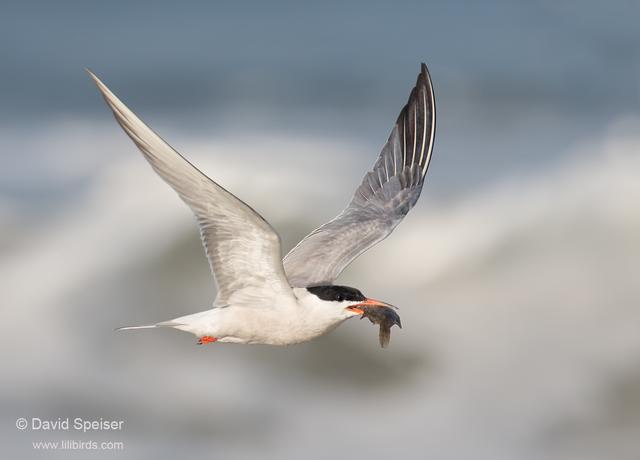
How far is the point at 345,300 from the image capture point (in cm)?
809

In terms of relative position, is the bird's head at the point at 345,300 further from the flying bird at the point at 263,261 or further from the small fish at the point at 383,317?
the small fish at the point at 383,317

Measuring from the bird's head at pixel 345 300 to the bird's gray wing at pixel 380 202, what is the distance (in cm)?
90

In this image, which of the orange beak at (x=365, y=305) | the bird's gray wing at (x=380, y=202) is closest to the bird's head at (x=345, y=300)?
the orange beak at (x=365, y=305)

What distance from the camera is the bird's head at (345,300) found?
8047mm

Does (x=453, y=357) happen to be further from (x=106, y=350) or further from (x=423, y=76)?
(x=423, y=76)

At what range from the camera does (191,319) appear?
8102mm

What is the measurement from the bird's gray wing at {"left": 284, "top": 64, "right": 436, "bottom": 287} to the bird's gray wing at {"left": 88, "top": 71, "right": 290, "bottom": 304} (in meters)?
1.11

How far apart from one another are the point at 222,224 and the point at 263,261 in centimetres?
43

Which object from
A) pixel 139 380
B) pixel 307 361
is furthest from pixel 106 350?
pixel 307 361

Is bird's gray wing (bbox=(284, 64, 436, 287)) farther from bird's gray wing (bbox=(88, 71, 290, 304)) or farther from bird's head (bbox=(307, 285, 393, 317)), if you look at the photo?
bird's gray wing (bbox=(88, 71, 290, 304))

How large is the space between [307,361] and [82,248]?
758 cm

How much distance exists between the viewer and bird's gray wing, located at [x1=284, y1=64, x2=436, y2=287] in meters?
9.24

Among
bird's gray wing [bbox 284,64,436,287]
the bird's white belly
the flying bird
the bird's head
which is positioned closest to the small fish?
the flying bird

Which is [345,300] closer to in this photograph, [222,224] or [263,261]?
[263,261]
